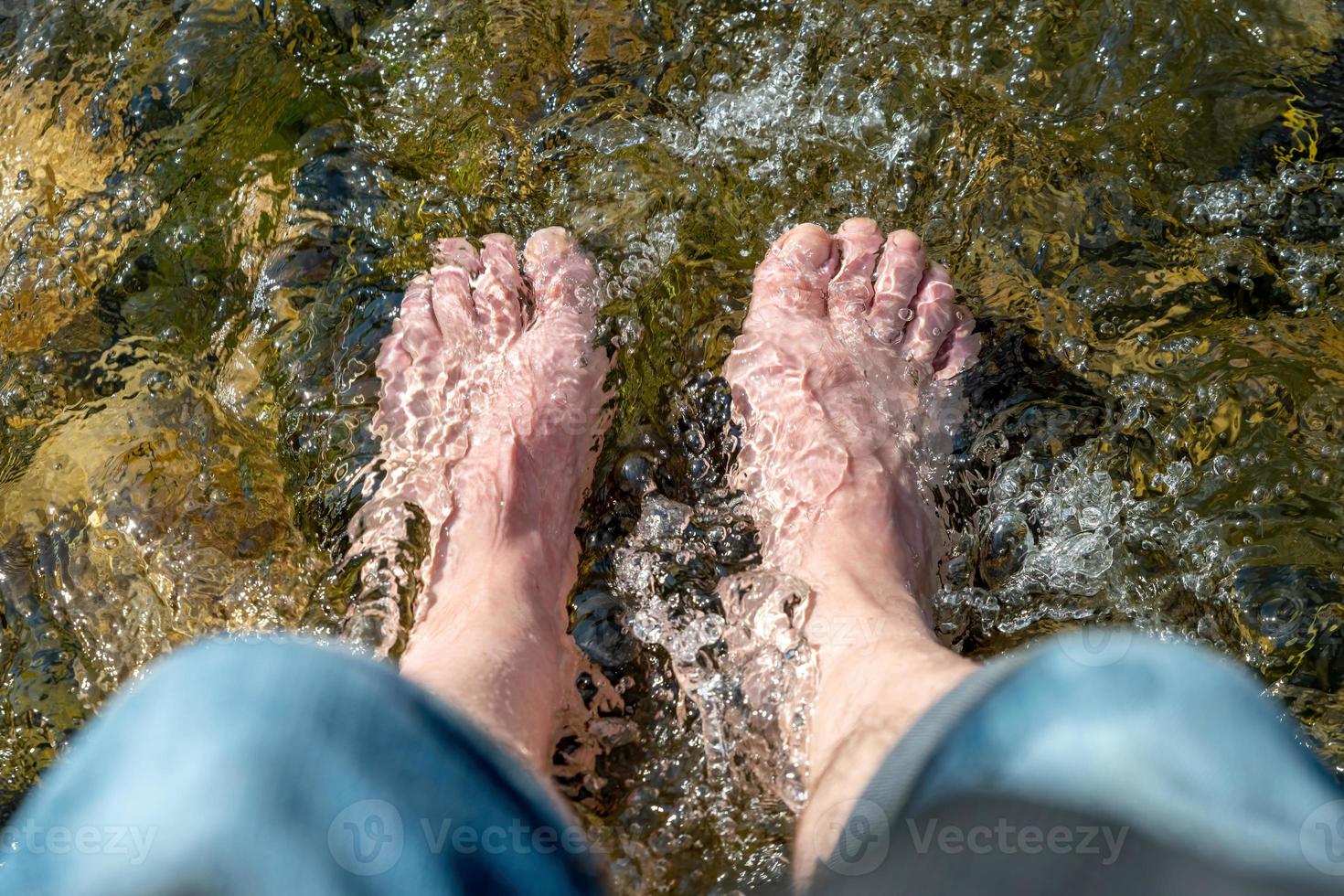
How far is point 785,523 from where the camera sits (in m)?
1.48

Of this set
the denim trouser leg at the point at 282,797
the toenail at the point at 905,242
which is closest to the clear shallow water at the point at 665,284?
the toenail at the point at 905,242

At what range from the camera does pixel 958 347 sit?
1598 mm

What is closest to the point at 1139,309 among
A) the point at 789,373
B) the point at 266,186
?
the point at 789,373

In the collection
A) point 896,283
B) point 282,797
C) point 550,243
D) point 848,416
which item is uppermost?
point 282,797

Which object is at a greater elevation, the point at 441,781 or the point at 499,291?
the point at 441,781

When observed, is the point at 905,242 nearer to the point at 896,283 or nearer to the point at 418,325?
the point at 896,283

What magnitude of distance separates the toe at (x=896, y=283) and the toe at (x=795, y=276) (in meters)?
0.09

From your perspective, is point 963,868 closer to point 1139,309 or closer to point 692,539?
point 692,539

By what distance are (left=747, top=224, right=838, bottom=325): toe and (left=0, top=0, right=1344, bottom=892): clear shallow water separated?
37 mm

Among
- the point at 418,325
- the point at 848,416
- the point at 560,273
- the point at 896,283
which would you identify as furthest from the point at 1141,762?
the point at 418,325

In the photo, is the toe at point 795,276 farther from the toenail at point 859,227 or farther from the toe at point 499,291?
the toe at point 499,291

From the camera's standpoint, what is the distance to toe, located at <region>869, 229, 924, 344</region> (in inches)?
63.8

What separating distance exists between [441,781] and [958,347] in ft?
3.61

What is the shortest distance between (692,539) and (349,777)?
77 cm
